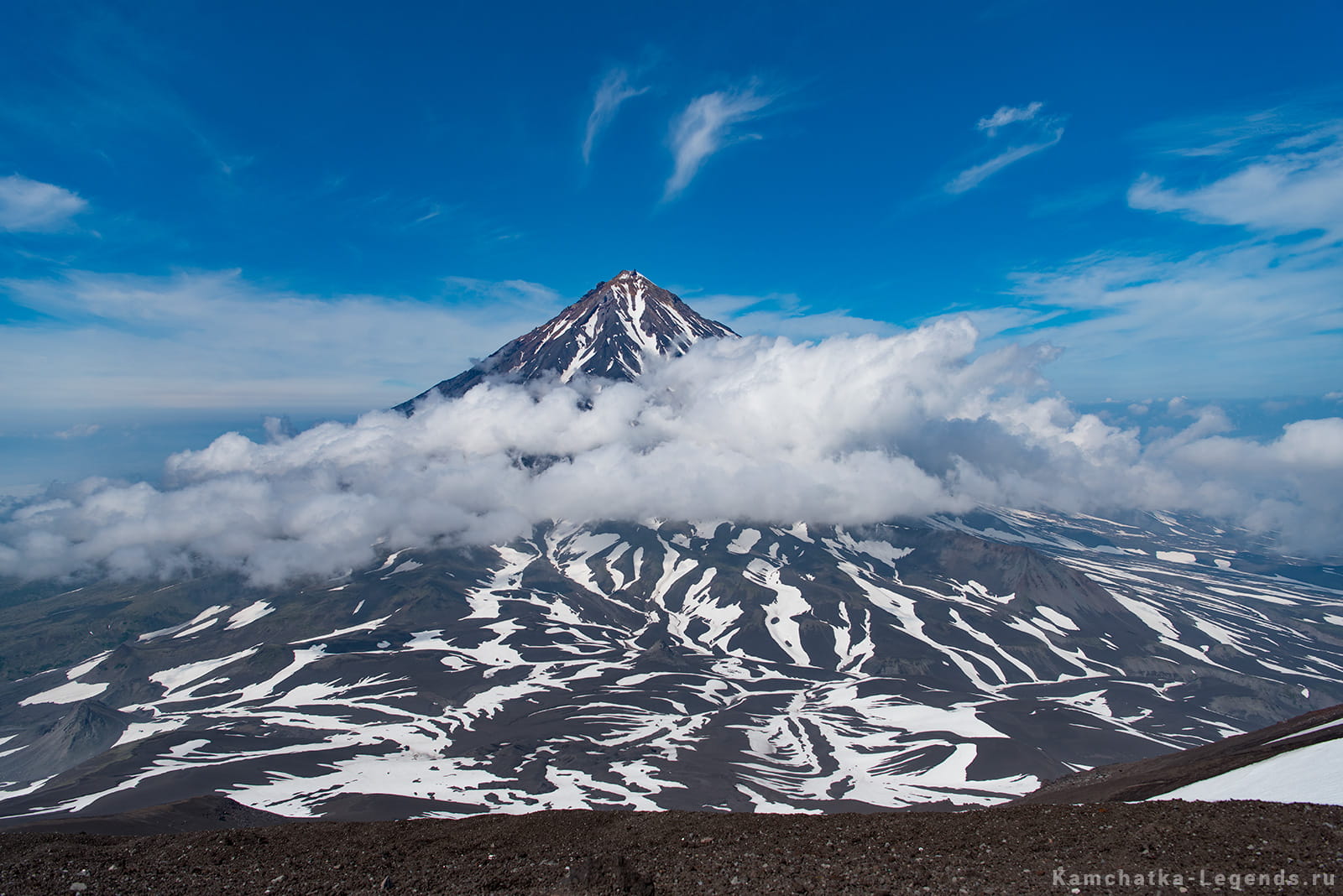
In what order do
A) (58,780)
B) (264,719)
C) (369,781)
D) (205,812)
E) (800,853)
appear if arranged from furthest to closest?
(264,719), (58,780), (369,781), (205,812), (800,853)

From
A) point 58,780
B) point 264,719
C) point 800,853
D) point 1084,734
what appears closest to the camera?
point 800,853

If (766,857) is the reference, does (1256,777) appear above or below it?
below

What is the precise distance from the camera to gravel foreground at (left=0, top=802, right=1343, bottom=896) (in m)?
18.4

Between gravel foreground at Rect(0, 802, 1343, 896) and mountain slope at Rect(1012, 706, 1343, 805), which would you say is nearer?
gravel foreground at Rect(0, 802, 1343, 896)

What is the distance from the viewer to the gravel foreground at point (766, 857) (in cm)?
1841

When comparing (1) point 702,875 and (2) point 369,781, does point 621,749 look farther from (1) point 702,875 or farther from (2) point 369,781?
(1) point 702,875

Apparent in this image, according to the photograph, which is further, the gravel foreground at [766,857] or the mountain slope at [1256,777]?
the mountain slope at [1256,777]

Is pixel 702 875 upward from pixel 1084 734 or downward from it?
upward

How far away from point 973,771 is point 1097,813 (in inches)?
5208

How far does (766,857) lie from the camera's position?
22.2 m

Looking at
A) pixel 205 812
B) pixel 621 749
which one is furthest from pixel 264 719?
pixel 205 812

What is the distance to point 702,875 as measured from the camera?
2123 centimetres

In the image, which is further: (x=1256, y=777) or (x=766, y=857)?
(x=1256, y=777)

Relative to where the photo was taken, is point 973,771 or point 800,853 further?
point 973,771
